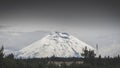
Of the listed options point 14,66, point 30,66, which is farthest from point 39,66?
point 14,66

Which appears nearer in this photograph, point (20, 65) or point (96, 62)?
point (20, 65)

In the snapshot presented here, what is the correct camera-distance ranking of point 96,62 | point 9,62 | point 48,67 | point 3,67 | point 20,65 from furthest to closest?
1. point 96,62
2. point 48,67
3. point 20,65
4. point 9,62
5. point 3,67

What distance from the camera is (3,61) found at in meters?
140

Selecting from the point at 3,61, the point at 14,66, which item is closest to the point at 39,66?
the point at 14,66

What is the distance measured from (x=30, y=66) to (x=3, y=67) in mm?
31394

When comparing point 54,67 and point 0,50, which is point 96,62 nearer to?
point 54,67

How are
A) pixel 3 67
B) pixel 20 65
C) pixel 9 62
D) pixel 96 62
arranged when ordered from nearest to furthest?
pixel 3 67
pixel 9 62
pixel 20 65
pixel 96 62

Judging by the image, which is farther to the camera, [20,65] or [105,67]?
[105,67]

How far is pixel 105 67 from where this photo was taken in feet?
576

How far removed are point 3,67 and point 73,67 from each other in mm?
47174

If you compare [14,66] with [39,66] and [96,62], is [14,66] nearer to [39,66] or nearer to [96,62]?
[39,66]

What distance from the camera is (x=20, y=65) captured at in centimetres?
16250

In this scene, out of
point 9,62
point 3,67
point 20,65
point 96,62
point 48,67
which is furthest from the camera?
point 96,62

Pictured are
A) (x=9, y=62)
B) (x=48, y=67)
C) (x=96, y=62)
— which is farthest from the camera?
(x=96, y=62)
